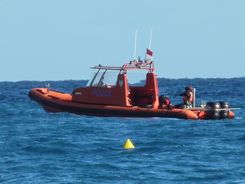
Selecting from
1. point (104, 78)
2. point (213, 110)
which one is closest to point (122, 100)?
point (104, 78)

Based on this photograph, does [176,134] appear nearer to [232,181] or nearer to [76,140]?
[76,140]

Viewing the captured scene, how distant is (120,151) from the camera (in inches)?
762

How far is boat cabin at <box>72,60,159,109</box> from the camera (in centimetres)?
2798

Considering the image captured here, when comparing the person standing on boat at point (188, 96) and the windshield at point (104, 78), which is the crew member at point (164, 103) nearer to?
the person standing on boat at point (188, 96)

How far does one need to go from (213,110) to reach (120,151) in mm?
8442

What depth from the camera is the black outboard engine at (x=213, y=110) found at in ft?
89.6

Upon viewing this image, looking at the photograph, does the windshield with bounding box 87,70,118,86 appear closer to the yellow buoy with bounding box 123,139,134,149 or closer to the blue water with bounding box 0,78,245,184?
the blue water with bounding box 0,78,245,184

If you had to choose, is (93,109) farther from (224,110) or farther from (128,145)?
(128,145)

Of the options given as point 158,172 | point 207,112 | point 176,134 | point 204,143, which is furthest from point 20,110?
point 158,172

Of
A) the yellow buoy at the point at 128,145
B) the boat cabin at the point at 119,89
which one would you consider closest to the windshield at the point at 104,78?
the boat cabin at the point at 119,89

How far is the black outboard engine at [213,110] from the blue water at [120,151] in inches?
12.1

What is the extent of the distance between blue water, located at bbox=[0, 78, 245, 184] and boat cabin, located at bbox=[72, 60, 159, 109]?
2.41 feet

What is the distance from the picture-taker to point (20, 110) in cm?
3422

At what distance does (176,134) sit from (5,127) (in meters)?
5.26
